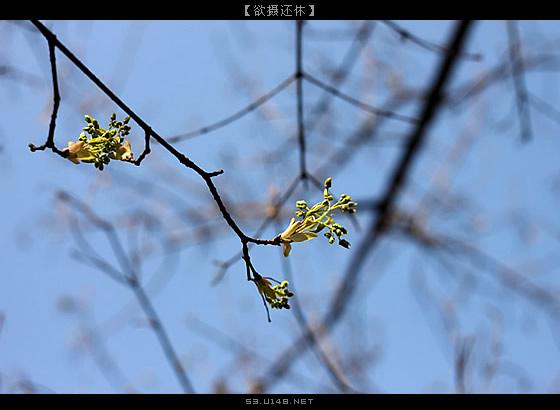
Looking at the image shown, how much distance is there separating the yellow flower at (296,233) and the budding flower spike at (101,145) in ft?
1.35

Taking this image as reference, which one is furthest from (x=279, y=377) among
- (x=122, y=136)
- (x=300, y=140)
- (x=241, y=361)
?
(x=122, y=136)

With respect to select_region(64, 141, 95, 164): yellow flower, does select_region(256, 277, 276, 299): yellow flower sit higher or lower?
lower

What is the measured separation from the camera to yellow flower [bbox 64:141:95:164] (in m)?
1.45

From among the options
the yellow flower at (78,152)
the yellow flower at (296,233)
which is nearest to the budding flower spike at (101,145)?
the yellow flower at (78,152)

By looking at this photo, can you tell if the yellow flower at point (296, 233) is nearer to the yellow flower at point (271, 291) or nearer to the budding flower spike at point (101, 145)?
the yellow flower at point (271, 291)

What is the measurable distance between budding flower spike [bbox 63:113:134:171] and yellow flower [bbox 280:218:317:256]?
41cm

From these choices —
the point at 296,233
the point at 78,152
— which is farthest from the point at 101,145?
the point at 296,233

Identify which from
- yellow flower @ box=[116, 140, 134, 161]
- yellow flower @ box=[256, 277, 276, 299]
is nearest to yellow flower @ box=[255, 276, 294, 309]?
yellow flower @ box=[256, 277, 276, 299]

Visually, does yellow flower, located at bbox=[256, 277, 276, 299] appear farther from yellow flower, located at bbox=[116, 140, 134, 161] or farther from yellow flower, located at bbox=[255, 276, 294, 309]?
yellow flower, located at bbox=[116, 140, 134, 161]

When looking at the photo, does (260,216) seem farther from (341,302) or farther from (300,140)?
(300,140)

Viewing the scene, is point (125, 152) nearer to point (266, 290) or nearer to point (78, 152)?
point (78, 152)

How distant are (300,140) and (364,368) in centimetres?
285
